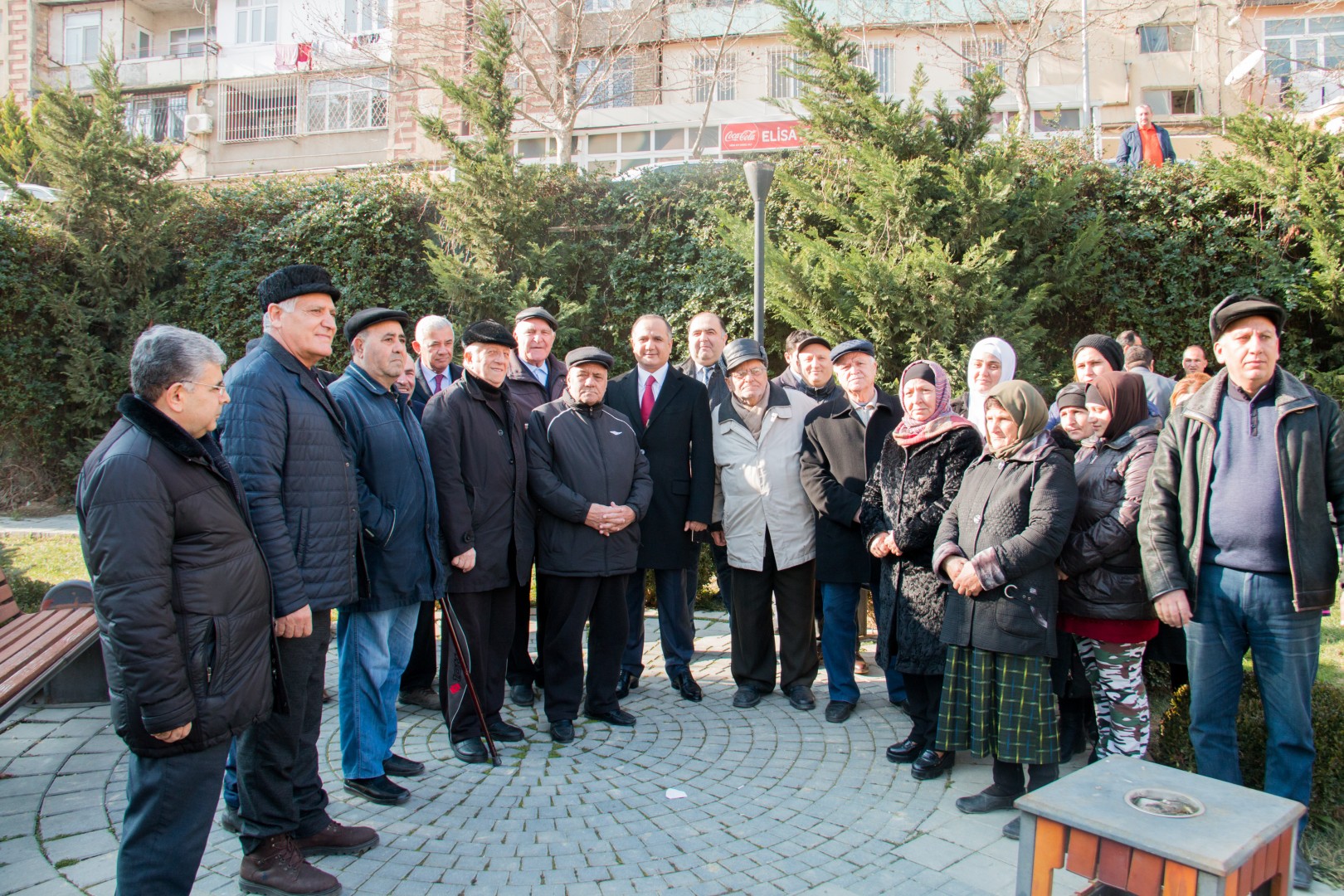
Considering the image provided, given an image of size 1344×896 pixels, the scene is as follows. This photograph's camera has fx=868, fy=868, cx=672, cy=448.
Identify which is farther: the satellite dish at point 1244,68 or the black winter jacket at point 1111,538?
the satellite dish at point 1244,68

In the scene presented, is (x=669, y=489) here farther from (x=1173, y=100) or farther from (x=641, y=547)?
(x=1173, y=100)

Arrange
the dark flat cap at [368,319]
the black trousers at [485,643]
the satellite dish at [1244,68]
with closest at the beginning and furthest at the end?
the dark flat cap at [368,319], the black trousers at [485,643], the satellite dish at [1244,68]

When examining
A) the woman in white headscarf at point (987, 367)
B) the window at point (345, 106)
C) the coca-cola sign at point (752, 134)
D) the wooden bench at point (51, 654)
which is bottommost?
the wooden bench at point (51, 654)

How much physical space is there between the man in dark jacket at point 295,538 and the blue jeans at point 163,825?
47 centimetres

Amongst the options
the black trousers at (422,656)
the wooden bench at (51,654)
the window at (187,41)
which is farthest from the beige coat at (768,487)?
the window at (187,41)

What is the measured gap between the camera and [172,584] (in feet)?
8.66

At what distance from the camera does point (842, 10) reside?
945 inches

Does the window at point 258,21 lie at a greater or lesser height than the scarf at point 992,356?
greater

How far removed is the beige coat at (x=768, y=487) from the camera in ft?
16.8

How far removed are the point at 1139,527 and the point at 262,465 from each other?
139 inches

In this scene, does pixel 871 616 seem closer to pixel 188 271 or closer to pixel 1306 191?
pixel 1306 191

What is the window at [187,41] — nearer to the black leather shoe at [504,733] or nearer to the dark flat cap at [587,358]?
the dark flat cap at [587,358]

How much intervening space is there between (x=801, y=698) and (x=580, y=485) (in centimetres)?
181

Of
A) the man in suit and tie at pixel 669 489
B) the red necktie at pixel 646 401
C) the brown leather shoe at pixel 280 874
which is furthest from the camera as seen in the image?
the red necktie at pixel 646 401
